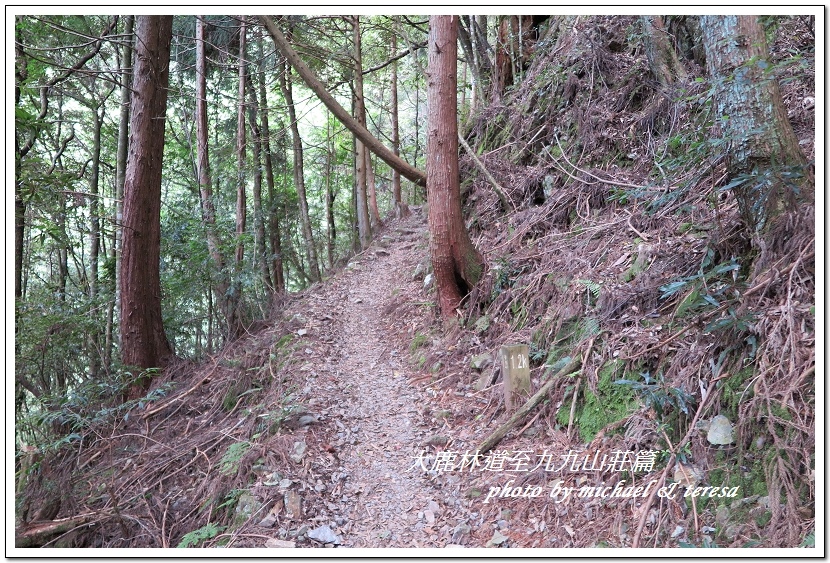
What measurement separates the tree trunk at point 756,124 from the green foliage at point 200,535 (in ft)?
14.4

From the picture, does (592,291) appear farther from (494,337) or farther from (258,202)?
(258,202)

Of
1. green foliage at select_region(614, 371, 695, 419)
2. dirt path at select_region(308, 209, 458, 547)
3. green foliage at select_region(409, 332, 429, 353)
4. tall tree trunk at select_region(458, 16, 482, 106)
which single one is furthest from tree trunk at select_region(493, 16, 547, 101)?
green foliage at select_region(614, 371, 695, 419)

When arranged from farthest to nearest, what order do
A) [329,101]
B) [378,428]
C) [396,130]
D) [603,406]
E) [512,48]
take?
[396,130], [512,48], [329,101], [378,428], [603,406]

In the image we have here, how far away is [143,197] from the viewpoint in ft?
21.9

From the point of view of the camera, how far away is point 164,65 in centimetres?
670

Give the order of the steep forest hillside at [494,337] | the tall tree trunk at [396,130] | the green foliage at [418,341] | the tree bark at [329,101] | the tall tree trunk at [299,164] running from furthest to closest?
1. the tall tree trunk at [396,130]
2. the tall tree trunk at [299,164]
3. the green foliage at [418,341]
4. the tree bark at [329,101]
5. the steep forest hillside at [494,337]

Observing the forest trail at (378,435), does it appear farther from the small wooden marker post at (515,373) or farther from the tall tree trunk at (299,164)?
the tall tree trunk at (299,164)

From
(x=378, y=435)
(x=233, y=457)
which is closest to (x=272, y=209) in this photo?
(x=233, y=457)

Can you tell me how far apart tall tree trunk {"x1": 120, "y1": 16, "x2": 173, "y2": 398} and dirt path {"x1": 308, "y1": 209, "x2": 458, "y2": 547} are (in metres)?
2.72

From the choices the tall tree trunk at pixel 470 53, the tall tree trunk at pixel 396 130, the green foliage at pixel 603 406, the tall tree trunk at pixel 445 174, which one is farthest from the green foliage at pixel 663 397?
the tall tree trunk at pixel 396 130

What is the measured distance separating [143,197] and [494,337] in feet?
16.3

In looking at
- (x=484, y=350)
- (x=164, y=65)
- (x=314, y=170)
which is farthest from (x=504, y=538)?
(x=314, y=170)

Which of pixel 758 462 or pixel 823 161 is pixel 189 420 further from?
pixel 823 161

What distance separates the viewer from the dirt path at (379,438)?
3492mm
